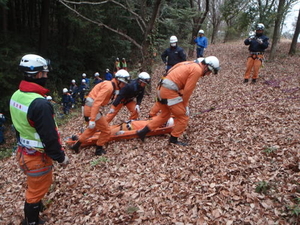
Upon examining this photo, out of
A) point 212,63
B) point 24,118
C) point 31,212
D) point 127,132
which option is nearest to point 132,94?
point 127,132

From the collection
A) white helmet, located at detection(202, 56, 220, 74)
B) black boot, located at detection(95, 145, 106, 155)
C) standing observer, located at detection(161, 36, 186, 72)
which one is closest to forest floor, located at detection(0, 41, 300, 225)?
black boot, located at detection(95, 145, 106, 155)

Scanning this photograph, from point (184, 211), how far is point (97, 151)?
3226 mm

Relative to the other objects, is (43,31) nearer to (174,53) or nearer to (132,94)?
(174,53)

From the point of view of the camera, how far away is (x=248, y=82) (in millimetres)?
10531

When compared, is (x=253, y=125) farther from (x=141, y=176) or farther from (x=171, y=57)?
(x=171, y=57)

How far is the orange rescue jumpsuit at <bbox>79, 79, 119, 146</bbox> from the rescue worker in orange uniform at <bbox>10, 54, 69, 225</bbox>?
2065 mm

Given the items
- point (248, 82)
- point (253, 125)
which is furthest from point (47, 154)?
point (248, 82)

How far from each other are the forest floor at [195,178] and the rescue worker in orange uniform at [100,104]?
489mm

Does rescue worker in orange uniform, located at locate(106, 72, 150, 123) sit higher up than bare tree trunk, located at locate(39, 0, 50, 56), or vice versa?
bare tree trunk, located at locate(39, 0, 50, 56)

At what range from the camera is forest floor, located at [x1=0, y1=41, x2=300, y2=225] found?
144 inches

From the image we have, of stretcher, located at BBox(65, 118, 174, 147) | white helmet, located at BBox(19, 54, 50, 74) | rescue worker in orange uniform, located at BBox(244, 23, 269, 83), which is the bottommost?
stretcher, located at BBox(65, 118, 174, 147)

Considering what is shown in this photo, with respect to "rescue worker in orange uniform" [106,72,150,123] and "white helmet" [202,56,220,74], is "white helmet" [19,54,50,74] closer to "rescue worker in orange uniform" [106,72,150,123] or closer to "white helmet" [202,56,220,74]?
"rescue worker in orange uniform" [106,72,150,123]

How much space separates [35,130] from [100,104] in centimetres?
222

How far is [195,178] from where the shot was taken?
4.52 metres
